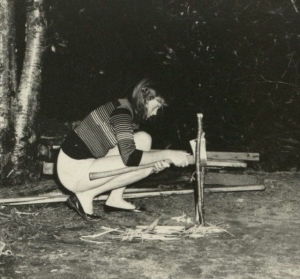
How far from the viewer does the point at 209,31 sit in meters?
7.07

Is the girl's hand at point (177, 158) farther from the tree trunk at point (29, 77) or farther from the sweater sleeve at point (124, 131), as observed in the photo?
the tree trunk at point (29, 77)

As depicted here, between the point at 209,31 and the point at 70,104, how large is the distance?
2345mm

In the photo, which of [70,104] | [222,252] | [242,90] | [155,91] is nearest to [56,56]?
[70,104]

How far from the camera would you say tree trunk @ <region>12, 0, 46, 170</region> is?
5906 mm

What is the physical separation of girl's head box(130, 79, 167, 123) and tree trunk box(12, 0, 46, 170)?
87.8 inches

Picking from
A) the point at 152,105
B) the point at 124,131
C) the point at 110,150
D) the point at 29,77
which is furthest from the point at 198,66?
the point at 124,131

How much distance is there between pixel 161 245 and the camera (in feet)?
12.7

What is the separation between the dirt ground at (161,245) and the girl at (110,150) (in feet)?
1.13

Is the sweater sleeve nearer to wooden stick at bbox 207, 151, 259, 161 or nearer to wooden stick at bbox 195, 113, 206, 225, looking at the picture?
wooden stick at bbox 195, 113, 206, 225

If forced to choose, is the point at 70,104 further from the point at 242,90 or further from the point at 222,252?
the point at 222,252

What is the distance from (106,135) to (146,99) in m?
0.52

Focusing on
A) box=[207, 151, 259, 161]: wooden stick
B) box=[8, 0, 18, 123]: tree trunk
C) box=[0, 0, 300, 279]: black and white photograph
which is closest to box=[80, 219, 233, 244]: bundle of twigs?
box=[0, 0, 300, 279]: black and white photograph

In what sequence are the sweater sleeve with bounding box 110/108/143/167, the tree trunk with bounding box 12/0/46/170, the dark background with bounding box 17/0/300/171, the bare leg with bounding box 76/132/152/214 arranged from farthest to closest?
the dark background with bounding box 17/0/300/171
the tree trunk with bounding box 12/0/46/170
the bare leg with bounding box 76/132/152/214
the sweater sleeve with bounding box 110/108/143/167

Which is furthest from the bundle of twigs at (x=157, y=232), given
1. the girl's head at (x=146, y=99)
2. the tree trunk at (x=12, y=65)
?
the tree trunk at (x=12, y=65)
